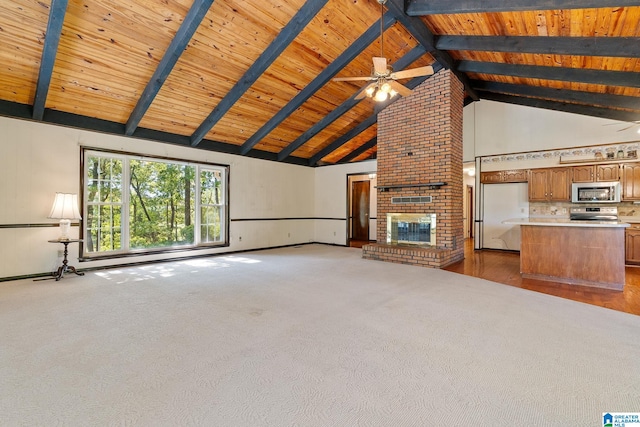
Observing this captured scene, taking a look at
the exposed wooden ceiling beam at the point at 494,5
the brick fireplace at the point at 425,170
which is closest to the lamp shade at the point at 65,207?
the brick fireplace at the point at 425,170

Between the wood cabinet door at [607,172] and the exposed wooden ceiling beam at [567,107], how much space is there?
937 millimetres

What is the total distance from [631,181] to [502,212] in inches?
92.3

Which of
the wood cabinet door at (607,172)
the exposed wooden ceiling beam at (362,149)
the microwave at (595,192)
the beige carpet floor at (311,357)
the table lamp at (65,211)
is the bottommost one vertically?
the beige carpet floor at (311,357)

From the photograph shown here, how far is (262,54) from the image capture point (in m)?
4.70

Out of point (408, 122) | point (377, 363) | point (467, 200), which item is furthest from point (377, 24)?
point (467, 200)

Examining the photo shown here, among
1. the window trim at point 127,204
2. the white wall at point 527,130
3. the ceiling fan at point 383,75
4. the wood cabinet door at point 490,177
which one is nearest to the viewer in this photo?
the ceiling fan at point 383,75

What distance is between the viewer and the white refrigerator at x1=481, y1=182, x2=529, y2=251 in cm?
721

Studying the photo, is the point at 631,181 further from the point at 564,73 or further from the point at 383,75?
the point at 383,75

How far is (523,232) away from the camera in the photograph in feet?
15.8

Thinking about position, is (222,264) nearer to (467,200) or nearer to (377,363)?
(377,363)

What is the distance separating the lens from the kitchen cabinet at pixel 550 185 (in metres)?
6.42

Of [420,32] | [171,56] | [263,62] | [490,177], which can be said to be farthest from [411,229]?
[171,56]

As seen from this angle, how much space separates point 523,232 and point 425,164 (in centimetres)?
228

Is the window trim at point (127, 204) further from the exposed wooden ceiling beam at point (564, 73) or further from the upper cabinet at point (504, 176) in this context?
the upper cabinet at point (504, 176)
